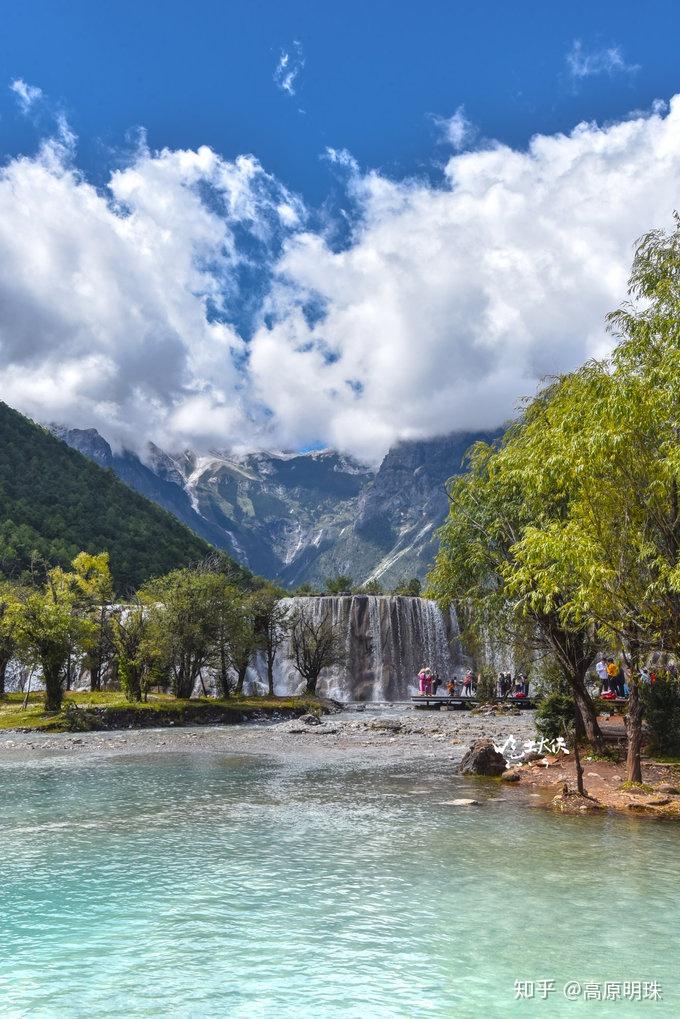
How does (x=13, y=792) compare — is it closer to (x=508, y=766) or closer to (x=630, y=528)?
(x=508, y=766)

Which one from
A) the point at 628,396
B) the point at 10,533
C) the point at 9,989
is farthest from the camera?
the point at 10,533

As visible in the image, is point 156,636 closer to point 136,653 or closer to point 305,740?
point 136,653

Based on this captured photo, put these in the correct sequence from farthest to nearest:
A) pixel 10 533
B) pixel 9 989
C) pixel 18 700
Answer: pixel 10 533 < pixel 18 700 < pixel 9 989

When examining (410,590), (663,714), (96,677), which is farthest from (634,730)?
(410,590)

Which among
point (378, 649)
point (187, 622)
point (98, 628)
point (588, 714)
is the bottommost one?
point (588, 714)

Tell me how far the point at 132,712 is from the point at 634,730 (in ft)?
112

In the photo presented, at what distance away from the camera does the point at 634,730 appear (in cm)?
1897

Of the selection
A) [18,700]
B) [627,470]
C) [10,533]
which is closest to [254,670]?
[18,700]

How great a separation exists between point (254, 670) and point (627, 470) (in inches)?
2566

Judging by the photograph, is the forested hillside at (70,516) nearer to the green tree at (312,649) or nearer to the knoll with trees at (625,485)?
the green tree at (312,649)

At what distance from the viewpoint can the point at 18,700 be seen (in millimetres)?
54625

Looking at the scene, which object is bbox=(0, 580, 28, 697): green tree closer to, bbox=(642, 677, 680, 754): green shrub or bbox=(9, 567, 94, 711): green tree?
bbox=(9, 567, 94, 711): green tree

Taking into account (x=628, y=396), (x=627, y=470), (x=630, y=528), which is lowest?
(x=630, y=528)

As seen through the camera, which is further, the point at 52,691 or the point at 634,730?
the point at 52,691
